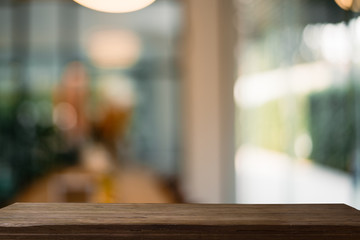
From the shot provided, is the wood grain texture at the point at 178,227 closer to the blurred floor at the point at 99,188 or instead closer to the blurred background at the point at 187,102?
the blurred background at the point at 187,102

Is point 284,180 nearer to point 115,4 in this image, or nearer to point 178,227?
point 115,4

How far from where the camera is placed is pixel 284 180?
11.5ft

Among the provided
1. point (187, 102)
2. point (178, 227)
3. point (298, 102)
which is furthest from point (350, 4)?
point (187, 102)

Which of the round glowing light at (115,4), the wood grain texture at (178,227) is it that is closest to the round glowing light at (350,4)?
the round glowing light at (115,4)

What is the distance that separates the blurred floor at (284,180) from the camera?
2.32 m

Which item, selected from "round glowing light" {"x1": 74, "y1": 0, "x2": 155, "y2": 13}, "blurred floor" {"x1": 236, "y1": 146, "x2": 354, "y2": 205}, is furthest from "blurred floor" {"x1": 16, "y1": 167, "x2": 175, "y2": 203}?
"round glowing light" {"x1": 74, "y1": 0, "x2": 155, "y2": 13}

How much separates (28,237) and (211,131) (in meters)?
5.87

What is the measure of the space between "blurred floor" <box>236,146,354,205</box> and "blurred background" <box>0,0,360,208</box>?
0.5 inches

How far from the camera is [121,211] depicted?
2.76ft

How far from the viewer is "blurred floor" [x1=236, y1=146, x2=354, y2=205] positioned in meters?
2.32

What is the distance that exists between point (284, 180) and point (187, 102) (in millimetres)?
4556

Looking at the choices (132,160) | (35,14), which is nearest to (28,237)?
(35,14)

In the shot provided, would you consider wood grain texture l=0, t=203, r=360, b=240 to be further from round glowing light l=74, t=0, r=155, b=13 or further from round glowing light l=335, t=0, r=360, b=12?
round glowing light l=335, t=0, r=360, b=12

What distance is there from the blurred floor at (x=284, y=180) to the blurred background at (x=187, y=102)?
0.04ft
